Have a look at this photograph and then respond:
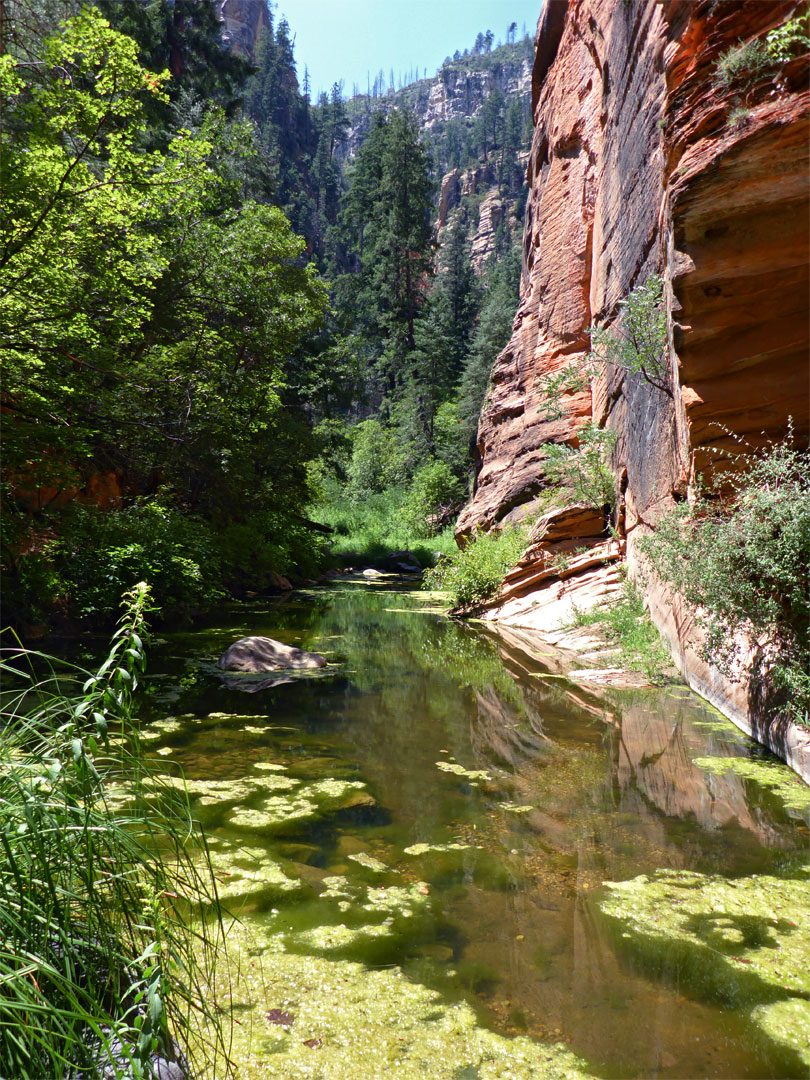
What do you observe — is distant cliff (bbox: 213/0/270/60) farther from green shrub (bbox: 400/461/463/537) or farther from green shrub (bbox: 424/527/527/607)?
green shrub (bbox: 424/527/527/607)

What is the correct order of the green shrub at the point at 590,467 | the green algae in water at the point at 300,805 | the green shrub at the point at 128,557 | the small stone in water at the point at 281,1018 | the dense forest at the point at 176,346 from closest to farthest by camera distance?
the small stone in water at the point at 281,1018 < the green algae in water at the point at 300,805 < the dense forest at the point at 176,346 < the green shrub at the point at 128,557 < the green shrub at the point at 590,467

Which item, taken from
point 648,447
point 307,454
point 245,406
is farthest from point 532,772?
point 307,454

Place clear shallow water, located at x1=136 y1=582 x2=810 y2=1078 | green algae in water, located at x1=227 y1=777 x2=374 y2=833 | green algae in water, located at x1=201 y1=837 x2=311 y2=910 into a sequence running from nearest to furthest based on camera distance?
clear shallow water, located at x1=136 y1=582 x2=810 y2=1078
green algae in water, located at x1=201 y1=837 x2=311 y2=910
green algae in water, located at x1=227 y1=777 x2=374 y2=833

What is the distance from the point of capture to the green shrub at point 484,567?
16.4 meters

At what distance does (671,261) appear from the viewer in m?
7.66

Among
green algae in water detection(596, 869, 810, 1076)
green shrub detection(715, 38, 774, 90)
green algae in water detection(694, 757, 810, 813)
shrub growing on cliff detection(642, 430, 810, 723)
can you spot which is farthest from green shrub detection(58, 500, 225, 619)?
green shrub detection(715, 38, 774, 90)

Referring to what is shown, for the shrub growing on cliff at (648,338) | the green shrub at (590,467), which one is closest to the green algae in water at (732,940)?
the shrub growing on cliff at (648,338)

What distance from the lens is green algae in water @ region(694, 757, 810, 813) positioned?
16.4ft

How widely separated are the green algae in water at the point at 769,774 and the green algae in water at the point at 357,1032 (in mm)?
3224

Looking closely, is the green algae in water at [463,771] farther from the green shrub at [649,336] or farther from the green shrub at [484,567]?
the green shrub at [484,567]

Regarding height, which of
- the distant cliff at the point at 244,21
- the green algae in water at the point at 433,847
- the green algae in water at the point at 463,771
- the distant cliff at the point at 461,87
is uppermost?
the distant cliff at the point at 461,87

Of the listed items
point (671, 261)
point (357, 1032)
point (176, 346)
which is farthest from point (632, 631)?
point (176, 346)

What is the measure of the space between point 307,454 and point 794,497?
17.4 metres

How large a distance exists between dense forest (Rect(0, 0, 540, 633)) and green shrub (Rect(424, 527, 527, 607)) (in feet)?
17.8
